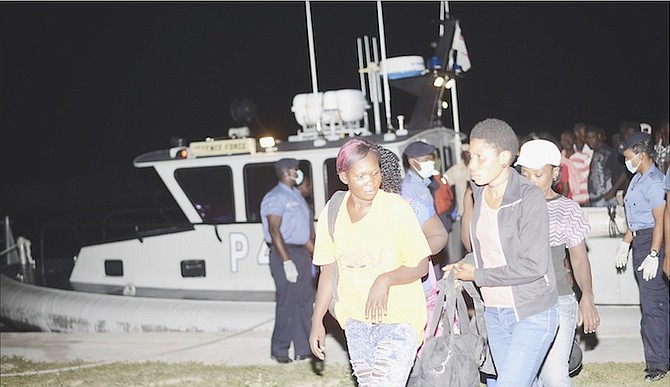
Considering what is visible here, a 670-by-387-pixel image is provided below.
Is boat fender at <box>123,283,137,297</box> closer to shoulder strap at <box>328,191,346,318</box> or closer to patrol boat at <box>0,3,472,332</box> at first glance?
patrol boat at <box>0,3,472,332</box>

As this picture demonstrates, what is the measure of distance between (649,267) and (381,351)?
2.46m

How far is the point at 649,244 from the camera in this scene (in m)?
5.82

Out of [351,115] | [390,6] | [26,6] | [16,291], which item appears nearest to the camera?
[351,115]

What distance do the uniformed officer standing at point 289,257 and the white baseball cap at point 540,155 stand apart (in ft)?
9.77

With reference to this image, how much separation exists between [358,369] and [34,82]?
6270 centimetres

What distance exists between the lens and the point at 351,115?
30.1ft

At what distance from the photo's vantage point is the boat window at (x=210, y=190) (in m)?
9.04

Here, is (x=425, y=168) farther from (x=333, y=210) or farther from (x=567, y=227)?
(x=333, y=210)

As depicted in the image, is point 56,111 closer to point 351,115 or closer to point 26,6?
point 26,6

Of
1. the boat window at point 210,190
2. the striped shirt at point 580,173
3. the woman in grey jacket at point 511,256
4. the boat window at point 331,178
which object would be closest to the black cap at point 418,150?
the boat window at point 331,178

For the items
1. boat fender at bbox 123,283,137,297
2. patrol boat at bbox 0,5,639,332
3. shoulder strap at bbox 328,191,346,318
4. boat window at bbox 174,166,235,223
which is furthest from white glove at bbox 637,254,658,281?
boat fender at bbox 123,283,137,297

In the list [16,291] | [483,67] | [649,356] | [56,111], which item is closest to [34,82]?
[56,111]

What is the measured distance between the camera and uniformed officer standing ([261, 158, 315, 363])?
7.04m

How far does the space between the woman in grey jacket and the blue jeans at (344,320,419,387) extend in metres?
0.40
